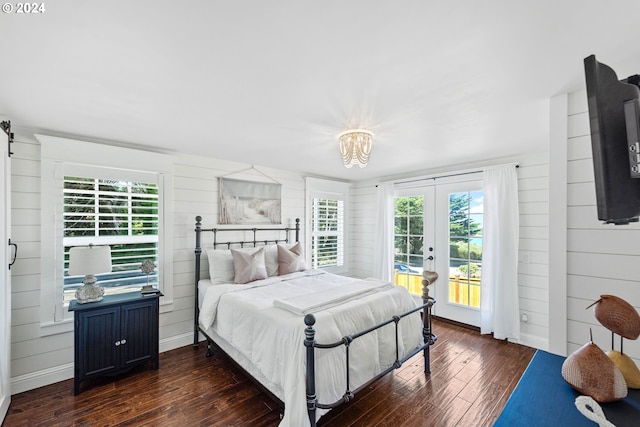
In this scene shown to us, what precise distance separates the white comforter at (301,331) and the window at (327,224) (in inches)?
73.5

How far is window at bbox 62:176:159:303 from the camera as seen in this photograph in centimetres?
270

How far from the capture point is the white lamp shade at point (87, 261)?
7.86 feet

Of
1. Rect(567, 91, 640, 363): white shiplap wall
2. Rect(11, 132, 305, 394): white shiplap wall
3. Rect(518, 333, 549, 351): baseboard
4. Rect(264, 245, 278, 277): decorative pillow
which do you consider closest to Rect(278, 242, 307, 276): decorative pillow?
Rect(264, 245, 278, 277): decorative pillow

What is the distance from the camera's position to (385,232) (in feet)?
15.8

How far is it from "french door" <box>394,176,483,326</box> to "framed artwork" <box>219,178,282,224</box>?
2197 mm

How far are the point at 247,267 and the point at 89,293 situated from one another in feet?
4.86

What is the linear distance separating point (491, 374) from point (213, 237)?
11.6 ft

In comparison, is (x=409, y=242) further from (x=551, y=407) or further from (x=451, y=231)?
(x=551, y=407)

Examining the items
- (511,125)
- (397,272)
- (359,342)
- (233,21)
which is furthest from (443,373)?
(233,21)

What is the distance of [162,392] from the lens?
2.43 meters

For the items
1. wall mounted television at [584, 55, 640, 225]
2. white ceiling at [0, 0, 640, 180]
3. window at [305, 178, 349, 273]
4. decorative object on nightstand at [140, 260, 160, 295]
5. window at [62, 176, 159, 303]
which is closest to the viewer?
wall mounted television at [584, 55, 640, 225]

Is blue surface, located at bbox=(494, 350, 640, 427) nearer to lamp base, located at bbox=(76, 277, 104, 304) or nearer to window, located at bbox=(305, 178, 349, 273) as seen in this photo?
lamp base, located at bbox=(76, 277, 104, 304)

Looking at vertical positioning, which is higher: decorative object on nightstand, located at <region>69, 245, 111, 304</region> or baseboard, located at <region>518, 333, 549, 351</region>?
decorative object on nightstand, located at <region>69, 245, 111, 304</region>

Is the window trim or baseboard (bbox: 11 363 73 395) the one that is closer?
baseboard (bbox: 11 363 73 395)
